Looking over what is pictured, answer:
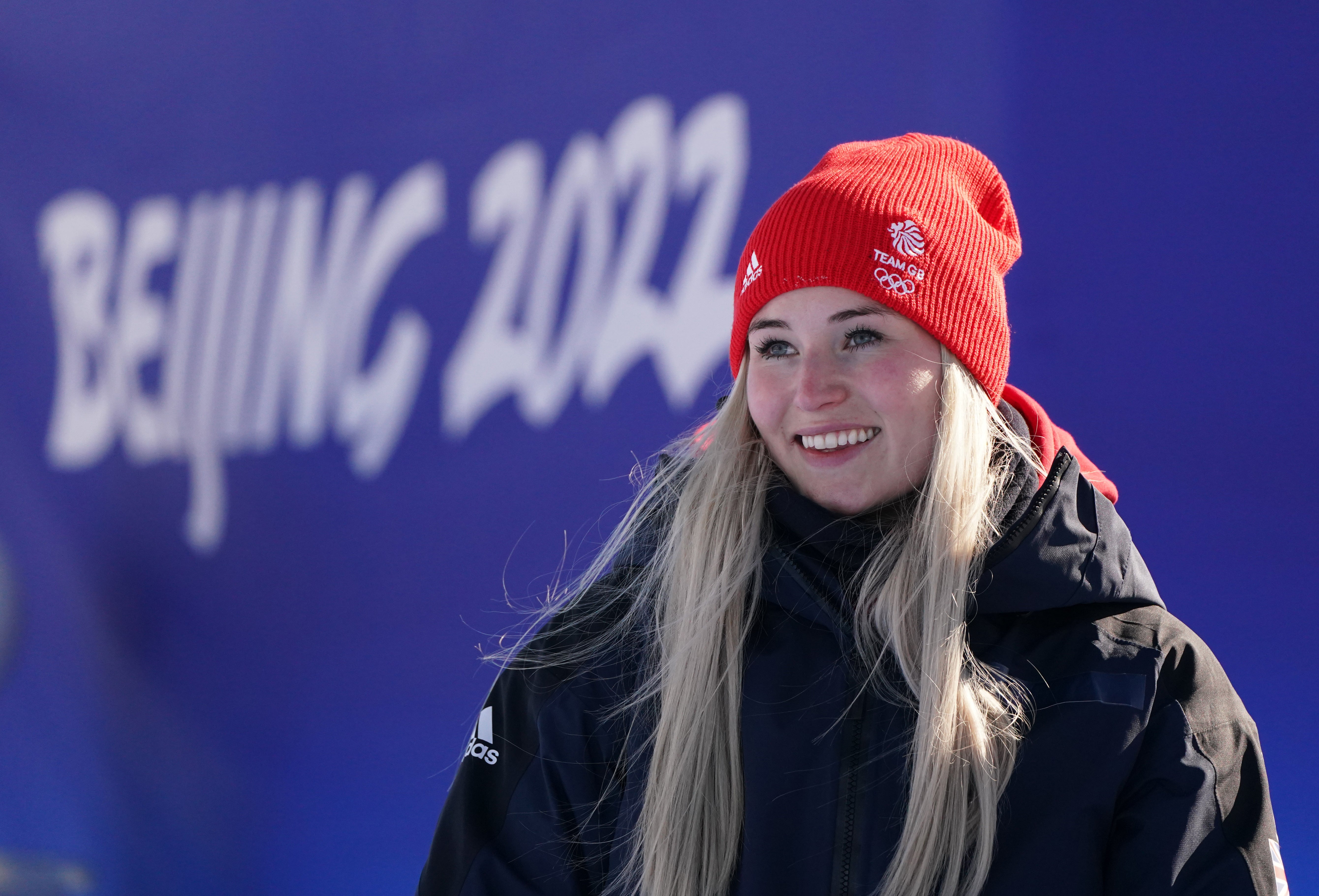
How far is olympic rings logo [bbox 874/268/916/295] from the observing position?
115cm

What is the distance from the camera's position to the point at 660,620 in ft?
4.09

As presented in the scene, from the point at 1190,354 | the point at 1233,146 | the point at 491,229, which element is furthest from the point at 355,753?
the point at 1233,146

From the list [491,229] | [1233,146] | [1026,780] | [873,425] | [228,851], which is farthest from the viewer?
[228,851]

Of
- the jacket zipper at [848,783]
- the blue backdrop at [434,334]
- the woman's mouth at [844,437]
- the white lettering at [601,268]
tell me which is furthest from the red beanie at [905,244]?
the white lettering at [601,268]

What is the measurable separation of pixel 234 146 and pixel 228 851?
158 cm

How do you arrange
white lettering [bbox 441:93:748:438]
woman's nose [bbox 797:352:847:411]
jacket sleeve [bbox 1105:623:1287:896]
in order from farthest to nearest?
white lettering [bbox 441:93:748:438] → woman's nose [bbox 797:352:847:411] → jacket sleeve [bbox 1105:623:1287:896]

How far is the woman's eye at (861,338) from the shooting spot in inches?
46.2

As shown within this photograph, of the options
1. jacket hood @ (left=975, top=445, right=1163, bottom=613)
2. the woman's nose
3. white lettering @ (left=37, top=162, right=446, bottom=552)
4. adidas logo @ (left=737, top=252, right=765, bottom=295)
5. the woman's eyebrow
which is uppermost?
white lettering @ (left=37, top=162, right=446, bottom=552)

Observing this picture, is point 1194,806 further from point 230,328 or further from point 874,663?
point 230,328

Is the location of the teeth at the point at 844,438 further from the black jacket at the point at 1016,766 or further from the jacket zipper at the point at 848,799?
the jacket zipper at the point at 848,799

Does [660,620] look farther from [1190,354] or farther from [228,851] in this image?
[228,851]

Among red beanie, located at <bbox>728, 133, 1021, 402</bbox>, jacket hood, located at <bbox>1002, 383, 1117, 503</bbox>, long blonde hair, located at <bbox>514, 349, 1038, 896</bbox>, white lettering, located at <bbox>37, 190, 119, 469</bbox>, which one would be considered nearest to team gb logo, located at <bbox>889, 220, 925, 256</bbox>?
red beanie, located at <bbox>728, 133, 1021, 402</bbox>

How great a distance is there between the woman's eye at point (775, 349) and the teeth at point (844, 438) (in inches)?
4.1

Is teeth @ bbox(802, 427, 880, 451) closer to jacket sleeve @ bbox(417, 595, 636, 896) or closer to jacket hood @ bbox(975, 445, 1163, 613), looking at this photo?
jacket hood @ bbox(975, 445, 1163, 613)
